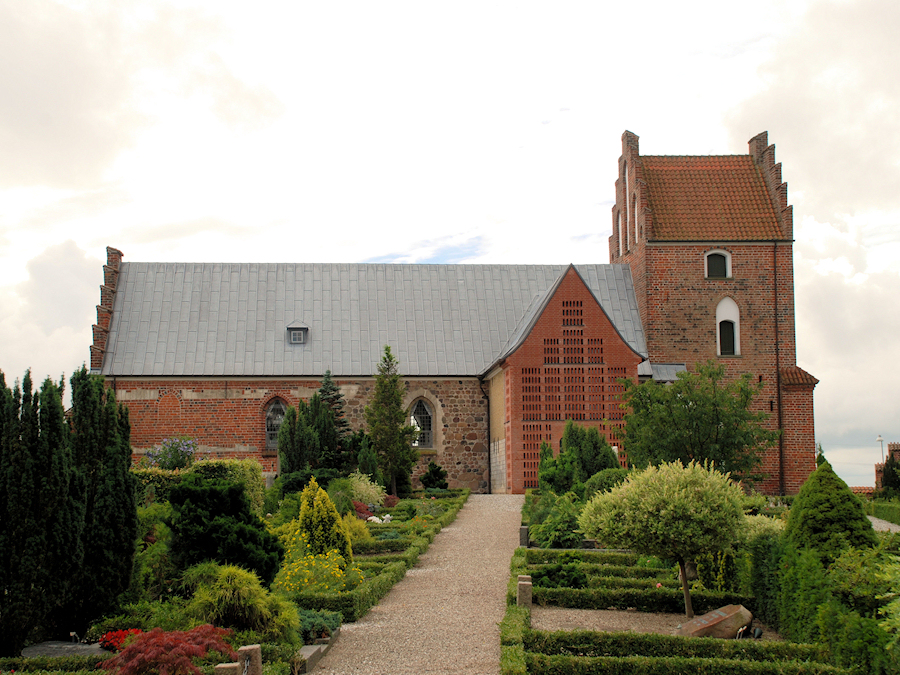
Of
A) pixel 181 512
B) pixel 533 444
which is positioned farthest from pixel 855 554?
pixel 533 444

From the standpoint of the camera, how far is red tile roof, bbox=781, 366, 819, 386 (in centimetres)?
2625

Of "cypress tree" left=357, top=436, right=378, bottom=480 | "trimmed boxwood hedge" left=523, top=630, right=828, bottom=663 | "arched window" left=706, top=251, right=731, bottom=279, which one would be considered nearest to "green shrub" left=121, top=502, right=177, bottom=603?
"trimmed boxwood hedge" left=523, top=630, right=828, bottom=663

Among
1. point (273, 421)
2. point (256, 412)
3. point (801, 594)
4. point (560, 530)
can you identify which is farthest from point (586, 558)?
point (256, 412)

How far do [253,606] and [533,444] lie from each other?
50.7 ft

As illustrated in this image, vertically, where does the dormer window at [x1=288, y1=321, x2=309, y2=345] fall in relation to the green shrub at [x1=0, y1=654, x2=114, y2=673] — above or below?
above

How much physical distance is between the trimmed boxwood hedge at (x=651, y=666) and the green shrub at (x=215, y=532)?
9.85ft

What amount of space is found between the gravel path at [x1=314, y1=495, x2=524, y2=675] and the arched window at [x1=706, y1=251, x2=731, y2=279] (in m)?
15.5

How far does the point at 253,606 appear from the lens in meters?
7.98

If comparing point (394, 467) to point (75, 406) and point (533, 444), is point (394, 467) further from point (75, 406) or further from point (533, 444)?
point (75, 406)

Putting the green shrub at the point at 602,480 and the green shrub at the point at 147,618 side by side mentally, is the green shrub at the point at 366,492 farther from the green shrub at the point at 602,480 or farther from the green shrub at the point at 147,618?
the green shrub at the point at 147,618

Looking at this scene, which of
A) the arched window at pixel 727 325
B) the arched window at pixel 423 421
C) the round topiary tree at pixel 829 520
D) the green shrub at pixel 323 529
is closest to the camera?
the round topiary tree at pixel 829 520

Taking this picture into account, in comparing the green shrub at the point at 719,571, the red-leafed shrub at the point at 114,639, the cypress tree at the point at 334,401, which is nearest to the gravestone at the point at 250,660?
the red-leafed shrub at the point at 114,639

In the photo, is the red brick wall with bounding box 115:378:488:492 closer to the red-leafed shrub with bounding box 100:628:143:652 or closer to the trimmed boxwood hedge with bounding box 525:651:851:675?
the red-leafed shrub with bounding box 100:628:143:652

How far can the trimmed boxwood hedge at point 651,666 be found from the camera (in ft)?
24.1
